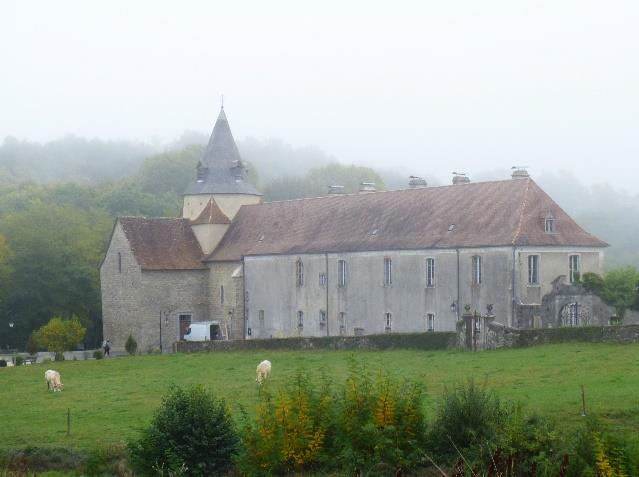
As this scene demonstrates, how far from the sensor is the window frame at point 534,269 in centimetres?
4872

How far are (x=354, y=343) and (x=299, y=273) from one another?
14485 millimetres

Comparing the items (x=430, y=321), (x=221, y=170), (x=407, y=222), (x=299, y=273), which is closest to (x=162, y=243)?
(x=221, y=170)

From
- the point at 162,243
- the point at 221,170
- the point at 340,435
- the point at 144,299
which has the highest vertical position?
the point at 221,170

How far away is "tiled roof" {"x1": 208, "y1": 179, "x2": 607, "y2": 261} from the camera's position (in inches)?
1959

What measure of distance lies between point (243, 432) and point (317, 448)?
1562 millimetres

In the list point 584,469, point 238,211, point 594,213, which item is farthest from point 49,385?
point 594,213

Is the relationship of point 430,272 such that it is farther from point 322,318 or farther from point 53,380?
point 53,380

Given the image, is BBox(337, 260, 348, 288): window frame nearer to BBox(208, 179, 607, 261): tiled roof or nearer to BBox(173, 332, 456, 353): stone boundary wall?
BBox(208, 179, 607, 261): tiled roof

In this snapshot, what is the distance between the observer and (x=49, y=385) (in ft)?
123

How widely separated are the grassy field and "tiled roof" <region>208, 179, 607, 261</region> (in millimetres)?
10127

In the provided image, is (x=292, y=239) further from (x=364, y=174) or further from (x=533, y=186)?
(x=364, y=174)

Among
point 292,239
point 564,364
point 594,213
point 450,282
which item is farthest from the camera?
point 594,213

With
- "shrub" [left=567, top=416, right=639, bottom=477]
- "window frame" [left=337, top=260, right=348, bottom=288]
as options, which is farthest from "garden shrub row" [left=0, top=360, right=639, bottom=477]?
"window frame" [left=337, top=260, right=348, bottom=288]

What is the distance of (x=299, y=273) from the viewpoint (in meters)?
58.0
